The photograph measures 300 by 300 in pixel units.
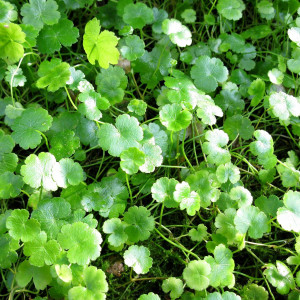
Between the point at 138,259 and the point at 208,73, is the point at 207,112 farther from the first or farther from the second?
the point at 138,259

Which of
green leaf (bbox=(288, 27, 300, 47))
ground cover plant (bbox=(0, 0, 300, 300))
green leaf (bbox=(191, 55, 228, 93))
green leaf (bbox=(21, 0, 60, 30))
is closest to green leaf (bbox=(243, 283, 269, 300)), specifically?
ground cover plant (bbox=(0, 0, 300, 300))

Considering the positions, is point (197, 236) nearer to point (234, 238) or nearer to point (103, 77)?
point (234, 238)

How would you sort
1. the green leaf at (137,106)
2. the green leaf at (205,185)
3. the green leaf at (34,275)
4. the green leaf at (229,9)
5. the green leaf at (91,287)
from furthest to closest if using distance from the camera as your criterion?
the green leaf at (229,9)
the green leaf at (137,106)
the green leaf at (205,185)
the green leaf at (34,275)
the green leaf at (91,287)

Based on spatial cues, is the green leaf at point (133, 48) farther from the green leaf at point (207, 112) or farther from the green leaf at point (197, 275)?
the green leaf at point (197, 275)

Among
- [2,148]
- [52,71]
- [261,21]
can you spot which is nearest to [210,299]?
[2,148]

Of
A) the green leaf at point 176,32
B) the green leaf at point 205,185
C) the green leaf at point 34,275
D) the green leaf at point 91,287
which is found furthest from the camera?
the green leaf at point 176,32

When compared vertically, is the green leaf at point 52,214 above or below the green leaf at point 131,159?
below

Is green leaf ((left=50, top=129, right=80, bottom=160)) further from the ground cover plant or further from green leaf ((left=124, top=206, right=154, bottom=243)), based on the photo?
green leaf ((left=124, top=206, right=154, bottom=243))

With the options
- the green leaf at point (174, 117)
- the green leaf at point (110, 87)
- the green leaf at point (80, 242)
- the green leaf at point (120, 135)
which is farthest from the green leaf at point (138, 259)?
the green leaf at point (110, 87)
